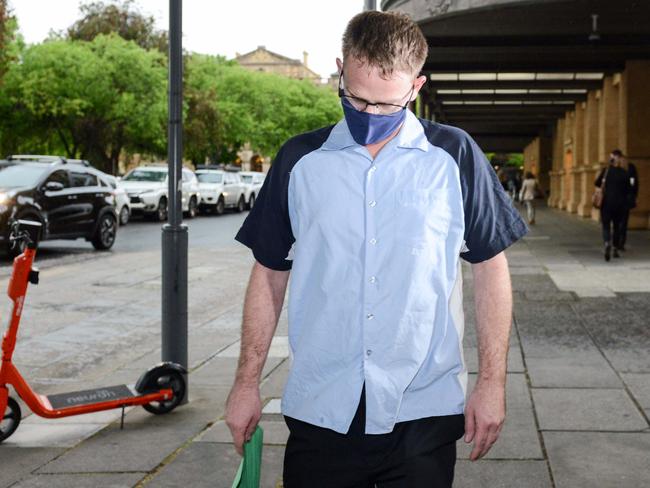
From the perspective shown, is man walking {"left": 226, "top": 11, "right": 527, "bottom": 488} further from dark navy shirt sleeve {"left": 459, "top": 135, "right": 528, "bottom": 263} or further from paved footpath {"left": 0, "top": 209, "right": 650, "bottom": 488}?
paved footpath {"left": 0, "top": 209, "right": 650, "bottom": 488}

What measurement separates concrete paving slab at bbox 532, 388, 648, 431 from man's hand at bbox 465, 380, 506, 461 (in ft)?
10.3

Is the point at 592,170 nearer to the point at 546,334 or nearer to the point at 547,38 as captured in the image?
the point at 547,38

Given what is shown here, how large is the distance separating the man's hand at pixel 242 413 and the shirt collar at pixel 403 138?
0.62 metres

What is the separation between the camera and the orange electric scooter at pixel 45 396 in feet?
16.4

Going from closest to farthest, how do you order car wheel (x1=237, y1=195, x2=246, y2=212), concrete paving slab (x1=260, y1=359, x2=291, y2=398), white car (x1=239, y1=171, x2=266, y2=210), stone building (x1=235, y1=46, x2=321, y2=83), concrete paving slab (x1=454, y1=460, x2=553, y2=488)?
1. concrete paving slab (x1=454, y1=460, x2=553, y2=488)
2. concrete paving slab (x1=260, y1=359, x2=291, y2=398)
3. car wheel (x1=237, y1=195, x2=246, y2=212)
4. white car (x1=239, y1=171, x2=266, y2=210)
5. stone building (x1=235, y1=46, x2=321, y2=83)

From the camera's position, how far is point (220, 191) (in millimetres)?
35656

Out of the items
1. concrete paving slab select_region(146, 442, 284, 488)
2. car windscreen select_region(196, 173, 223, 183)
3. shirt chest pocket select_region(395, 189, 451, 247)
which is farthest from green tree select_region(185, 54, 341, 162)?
shirt chest pocket select_region(395, 189, 451, 247)

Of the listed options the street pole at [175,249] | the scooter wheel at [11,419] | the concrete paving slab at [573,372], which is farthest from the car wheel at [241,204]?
the scooter wheel at [11,419]

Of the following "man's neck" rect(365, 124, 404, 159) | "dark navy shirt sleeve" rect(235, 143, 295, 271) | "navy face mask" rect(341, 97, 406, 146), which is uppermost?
"navy face mask" rect(341, 97, 406, 146)

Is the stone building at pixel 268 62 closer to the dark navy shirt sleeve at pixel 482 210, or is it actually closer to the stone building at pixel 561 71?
the stone building at pixel 561 71

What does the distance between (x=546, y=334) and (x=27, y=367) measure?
412 cm

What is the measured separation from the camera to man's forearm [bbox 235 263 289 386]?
2.61 meters

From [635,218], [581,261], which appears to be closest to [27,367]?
[581,261]

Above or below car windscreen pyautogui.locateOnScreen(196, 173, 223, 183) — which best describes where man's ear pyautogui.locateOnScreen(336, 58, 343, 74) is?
above
